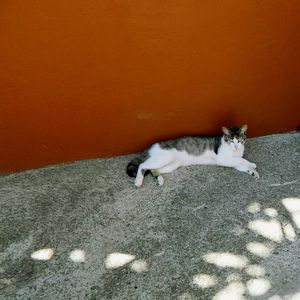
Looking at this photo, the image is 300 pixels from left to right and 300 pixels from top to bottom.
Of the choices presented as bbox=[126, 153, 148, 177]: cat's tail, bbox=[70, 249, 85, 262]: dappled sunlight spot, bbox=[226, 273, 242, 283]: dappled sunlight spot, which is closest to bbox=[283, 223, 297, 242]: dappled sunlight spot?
bbox=[226, 273, 242, 283]: dappled sunlight spot

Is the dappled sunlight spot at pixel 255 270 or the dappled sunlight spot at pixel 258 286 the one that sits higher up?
the dappled sunlight spot at pixel 255 270

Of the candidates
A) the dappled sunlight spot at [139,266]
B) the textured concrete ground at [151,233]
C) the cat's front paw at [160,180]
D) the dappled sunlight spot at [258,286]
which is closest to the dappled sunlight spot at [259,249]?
the textured concrete ground at [151,233]

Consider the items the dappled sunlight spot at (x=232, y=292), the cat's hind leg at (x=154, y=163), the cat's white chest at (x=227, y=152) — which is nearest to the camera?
the dappled sunlight spot at (x=232, y=292)

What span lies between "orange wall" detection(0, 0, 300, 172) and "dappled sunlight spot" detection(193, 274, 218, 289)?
156 cm

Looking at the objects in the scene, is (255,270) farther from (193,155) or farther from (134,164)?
(134,164)

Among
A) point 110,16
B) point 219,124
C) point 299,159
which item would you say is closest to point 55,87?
point 110,16

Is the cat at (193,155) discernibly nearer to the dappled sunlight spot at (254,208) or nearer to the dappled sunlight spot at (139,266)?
the dappled sunlight spot at (254,208)

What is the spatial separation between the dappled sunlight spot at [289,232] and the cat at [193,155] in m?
0.64

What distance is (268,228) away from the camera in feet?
10.6

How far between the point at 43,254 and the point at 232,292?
4.54ft

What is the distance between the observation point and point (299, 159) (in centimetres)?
400

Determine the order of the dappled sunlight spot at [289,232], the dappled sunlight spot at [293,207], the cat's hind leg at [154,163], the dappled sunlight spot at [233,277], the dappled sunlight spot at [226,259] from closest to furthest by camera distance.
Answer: the dappled sunlight spot at [233,277] < the dappled sunlight spot at [226,259] < the dappled sunlight spot at [289,232] < the dappled sunlight spot at [293,207] < the cat's hind leg at [154,163]

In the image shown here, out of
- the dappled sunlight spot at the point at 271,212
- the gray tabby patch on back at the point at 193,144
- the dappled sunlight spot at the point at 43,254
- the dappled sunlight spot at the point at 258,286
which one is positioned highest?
the gray tabby patch on back at the point at 193,144

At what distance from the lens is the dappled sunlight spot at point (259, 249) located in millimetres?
3004
